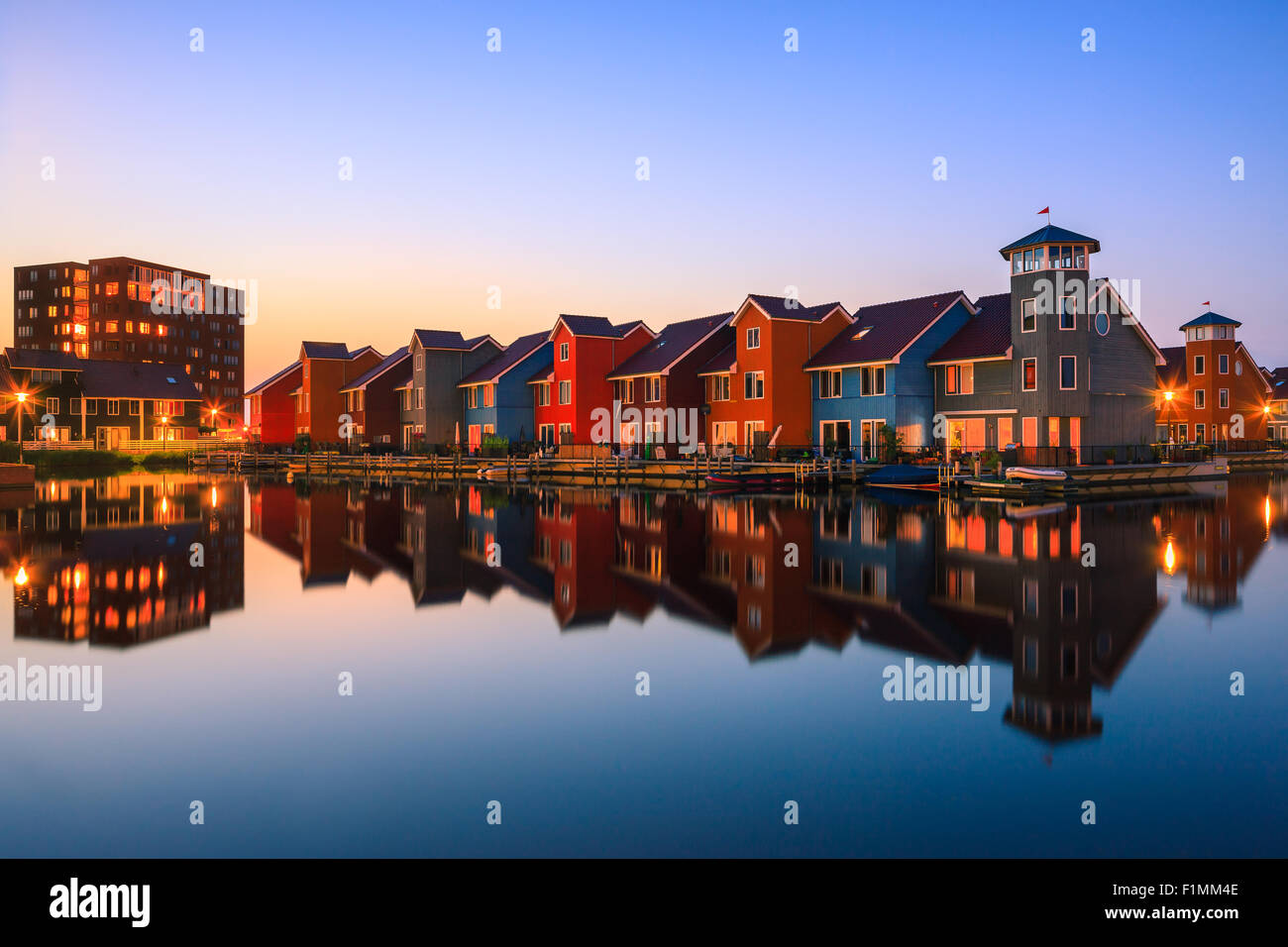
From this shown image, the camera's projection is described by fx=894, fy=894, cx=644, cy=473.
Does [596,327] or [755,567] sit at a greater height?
[596,327]

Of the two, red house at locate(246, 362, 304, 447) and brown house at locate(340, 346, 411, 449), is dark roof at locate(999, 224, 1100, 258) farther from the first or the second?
red house at locate(246, 362, 304, 447)

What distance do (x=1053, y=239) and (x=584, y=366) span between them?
31766 mm

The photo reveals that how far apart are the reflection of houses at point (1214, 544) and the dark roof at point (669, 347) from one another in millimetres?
31299

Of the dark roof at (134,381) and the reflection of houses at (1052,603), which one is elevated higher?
the dark roof at (134,381)

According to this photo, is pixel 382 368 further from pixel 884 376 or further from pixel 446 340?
pixel 884 376

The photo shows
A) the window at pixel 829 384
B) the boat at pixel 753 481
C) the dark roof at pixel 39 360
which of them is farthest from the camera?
the dark roof at pixel 39 360

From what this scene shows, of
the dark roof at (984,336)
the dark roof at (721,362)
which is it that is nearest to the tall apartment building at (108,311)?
the dark roof at (721,362)

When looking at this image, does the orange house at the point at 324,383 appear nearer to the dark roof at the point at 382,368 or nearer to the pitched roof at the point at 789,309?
the dark roof at the point at 382,368

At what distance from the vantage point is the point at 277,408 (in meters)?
87.1

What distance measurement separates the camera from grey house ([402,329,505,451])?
244 feet

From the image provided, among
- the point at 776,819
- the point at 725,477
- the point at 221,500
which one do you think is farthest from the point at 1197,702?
the point at 221,500

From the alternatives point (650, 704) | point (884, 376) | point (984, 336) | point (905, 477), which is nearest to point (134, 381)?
point (884, 376)

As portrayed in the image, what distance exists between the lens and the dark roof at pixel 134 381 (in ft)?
314

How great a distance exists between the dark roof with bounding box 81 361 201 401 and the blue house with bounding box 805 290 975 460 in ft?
256
